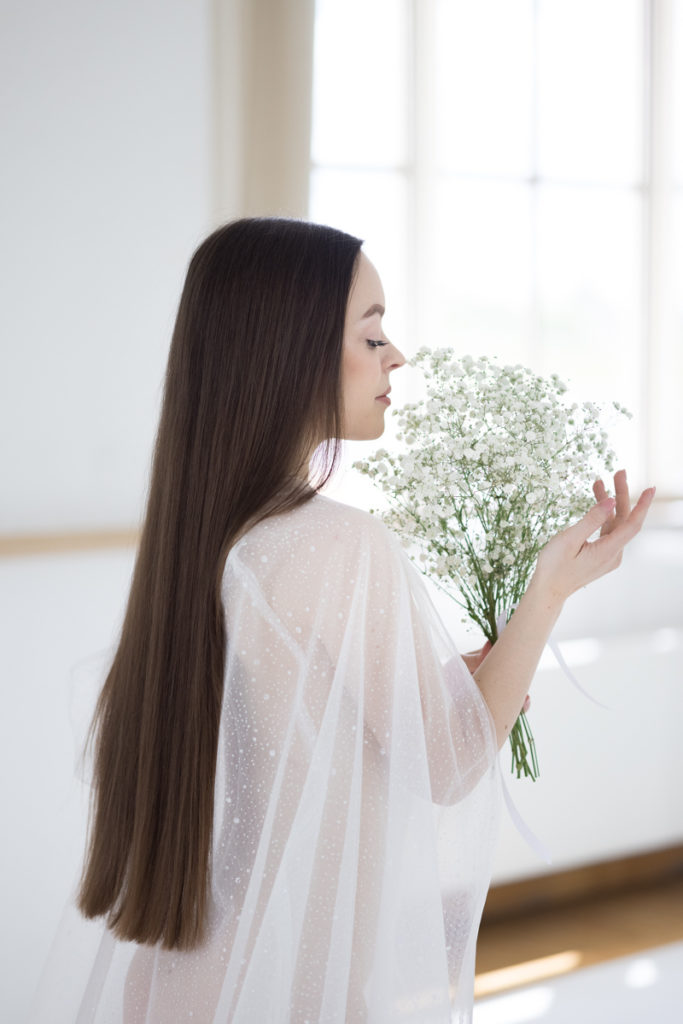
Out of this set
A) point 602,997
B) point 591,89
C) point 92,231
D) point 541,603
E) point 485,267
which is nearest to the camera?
point 541,603

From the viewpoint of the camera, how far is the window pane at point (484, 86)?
2.73m

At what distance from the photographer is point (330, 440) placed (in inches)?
47.8

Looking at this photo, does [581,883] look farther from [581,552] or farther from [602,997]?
[581,552]

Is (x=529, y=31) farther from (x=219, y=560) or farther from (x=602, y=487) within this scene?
(x=219, y=560)

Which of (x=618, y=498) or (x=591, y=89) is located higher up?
(x=591, y=89)

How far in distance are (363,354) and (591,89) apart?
2332 mm

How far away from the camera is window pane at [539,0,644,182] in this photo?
2984 mm

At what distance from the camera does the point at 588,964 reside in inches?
102

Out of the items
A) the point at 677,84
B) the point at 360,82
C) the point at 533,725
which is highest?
the point at 677,84

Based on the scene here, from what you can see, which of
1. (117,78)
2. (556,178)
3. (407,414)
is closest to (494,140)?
(556,178)

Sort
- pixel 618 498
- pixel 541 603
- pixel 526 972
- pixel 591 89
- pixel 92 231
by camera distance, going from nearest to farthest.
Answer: pixel 541 603 < pixel 618 498 < pixel 92 231 < pixel 526 972 < pixel 591 89

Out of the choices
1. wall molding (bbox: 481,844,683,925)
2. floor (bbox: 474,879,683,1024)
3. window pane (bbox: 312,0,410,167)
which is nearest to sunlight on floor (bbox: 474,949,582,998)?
floor (bbox: 474,879,683,1024)

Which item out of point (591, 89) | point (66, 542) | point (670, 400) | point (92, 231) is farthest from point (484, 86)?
point (66, 542)

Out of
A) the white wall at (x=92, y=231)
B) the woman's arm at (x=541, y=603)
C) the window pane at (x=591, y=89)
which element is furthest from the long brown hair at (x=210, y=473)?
the window pane at (x=591, y=89)
